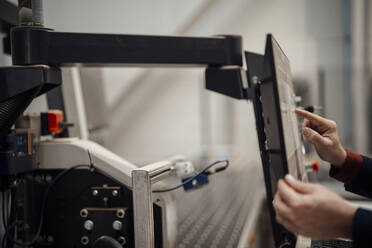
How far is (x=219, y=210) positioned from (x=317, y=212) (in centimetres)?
122

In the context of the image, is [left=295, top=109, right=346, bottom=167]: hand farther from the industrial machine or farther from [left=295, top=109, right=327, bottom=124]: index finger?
the industrial machine

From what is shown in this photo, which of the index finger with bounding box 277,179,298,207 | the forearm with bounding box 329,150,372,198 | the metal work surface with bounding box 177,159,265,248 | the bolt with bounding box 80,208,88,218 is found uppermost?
the index finger with bounding box 277,179,298,207

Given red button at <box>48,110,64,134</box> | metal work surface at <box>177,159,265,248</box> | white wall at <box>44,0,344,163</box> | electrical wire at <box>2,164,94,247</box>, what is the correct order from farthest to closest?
1. white wall at <box>44,0,344,163</box>
2. metal work surface at <box>177,159,265,248</box>
3. red button at <box>48,110,64,134</box>
4. electrical wire at <box>2,164,94,247</box>

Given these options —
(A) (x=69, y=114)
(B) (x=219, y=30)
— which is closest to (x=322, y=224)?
(A) (x=69, y=114)

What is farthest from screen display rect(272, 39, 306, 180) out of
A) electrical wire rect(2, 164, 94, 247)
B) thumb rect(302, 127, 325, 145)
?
electrical wire rect(2, 164, 94, 247)

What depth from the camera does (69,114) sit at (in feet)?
4.77

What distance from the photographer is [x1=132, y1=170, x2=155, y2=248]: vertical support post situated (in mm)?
889

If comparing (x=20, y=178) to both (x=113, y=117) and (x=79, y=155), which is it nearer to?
(x=79, y=155)

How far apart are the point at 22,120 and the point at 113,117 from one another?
7.51 ft

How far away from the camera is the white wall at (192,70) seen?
10.2 ft

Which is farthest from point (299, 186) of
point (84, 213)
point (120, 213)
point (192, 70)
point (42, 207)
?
point (192, 70)

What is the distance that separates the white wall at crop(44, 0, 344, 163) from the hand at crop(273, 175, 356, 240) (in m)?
2.47

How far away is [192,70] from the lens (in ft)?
11.4

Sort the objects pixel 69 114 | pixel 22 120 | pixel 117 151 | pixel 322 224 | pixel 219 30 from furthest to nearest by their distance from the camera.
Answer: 1. pixel 117 151
2. pixel 219 30
3. pixel 69 114
4. pixel 22 120
5. pixel 322 224
